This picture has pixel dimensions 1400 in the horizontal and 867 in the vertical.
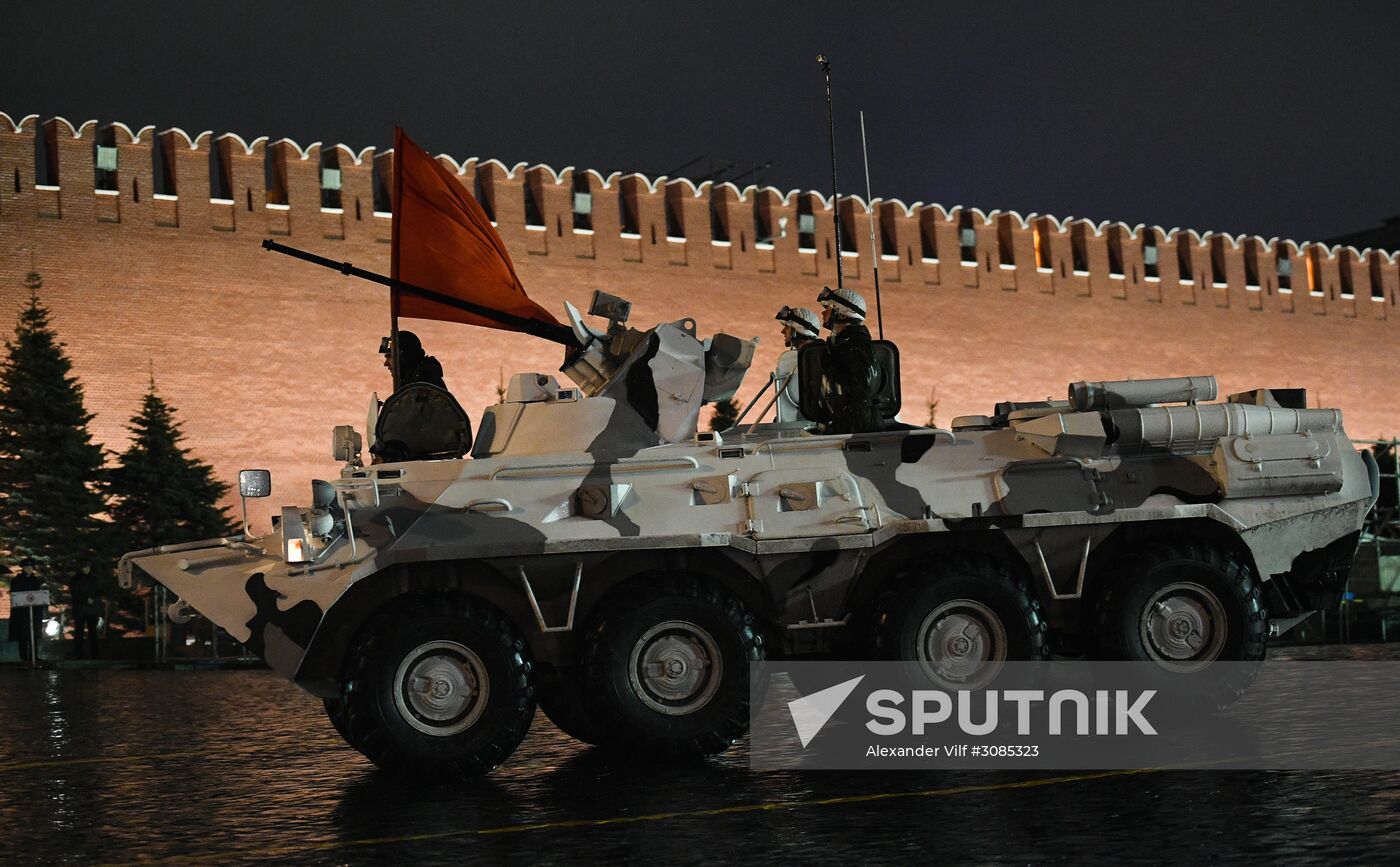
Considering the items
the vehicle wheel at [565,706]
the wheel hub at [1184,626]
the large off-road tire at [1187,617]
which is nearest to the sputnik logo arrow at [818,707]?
the vehicle wheel at [565,706]

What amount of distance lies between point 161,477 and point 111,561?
5.98 ft

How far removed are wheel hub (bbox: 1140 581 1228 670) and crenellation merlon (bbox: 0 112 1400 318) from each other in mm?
25142

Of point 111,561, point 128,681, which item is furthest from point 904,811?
point 111,561

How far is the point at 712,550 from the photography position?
9.21 meters

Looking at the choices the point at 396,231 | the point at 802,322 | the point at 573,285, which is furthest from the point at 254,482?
the point at 573,285

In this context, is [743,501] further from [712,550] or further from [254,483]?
[254,483]

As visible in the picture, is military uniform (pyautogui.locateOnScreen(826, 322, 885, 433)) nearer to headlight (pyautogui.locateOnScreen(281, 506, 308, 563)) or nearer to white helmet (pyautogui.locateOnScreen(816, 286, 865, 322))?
white helmet (pyautogui.locateOnScreen(816, 286, 865, 322))

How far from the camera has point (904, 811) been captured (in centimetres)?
723

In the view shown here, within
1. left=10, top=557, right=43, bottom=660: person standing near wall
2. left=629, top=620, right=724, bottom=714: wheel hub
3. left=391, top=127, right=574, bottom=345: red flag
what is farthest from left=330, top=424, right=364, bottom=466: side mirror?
left=10, top=557, right=43, bottom=660: person standing near wall

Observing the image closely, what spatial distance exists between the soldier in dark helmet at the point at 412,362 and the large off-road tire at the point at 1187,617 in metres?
4.10

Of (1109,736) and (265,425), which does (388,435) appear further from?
(265,425)

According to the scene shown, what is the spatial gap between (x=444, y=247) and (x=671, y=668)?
3705mm

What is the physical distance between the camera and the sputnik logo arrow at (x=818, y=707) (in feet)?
32.8

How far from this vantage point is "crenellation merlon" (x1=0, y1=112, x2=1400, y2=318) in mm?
33312
